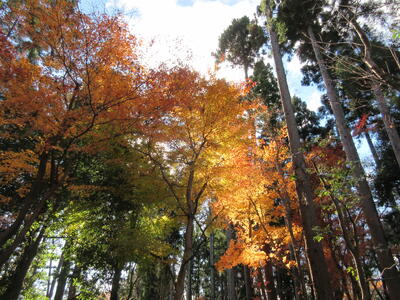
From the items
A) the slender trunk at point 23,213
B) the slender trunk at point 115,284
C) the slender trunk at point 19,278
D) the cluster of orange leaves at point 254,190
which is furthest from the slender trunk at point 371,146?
the slender trunk at point 19,278

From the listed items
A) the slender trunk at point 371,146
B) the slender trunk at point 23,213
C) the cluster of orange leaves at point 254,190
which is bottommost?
the slender trunk at point 23,213

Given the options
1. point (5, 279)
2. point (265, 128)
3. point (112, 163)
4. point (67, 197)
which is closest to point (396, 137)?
point (265, 128)

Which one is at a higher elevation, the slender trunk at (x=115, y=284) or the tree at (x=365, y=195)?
the tree at (x=365, y=195)

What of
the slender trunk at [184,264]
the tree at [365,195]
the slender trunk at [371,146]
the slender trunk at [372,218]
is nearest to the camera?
the slender trunk at [184,264]

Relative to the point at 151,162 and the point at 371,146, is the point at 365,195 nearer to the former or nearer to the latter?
the point at 151,162

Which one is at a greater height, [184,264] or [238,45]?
[238,45]

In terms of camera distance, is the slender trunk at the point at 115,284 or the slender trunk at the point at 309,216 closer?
the slender trunk at the point at 309,216

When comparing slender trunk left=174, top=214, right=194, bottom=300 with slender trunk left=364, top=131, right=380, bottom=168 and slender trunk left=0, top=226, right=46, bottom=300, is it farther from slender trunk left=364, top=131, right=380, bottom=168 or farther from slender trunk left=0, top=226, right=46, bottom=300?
slender trunk left=364, top=131, right=380, bottom=168

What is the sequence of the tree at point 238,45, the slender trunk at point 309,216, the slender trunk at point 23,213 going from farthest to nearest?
the tree at point 238,45 < the slender trunk at point 309,216 < the slender trunk at point 23,213

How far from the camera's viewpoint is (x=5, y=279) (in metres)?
10.2

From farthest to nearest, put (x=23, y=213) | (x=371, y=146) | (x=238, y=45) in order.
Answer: (x=238, y=45), (x=371, y=146), (x=23, y=213)

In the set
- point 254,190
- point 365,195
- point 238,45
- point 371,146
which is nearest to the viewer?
point 365,195

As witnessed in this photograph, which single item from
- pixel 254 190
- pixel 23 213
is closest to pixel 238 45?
pixel 254 190

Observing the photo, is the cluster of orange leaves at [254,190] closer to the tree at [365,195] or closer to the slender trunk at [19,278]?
the tree at [365,195]
